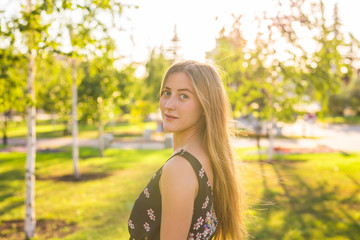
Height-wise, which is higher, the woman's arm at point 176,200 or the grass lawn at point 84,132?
the woman's arm at point 176,200

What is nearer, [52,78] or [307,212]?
[307,212]

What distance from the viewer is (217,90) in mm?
2012

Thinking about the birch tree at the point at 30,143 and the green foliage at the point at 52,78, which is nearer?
the birch tree at the point at 30,143

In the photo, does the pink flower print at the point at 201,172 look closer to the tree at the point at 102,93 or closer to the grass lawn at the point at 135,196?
the grass lawn at the point at 135,196

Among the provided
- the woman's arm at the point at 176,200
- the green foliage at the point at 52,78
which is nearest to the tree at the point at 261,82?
the green foliage at the point at 52,78

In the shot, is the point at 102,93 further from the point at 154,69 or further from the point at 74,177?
the point at 154,69

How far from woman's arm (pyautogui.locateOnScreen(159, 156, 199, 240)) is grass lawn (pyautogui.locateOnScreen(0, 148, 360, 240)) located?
1284 mm

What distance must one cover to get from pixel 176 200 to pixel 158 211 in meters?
0.29

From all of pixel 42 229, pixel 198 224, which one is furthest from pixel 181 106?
pixel 42 229

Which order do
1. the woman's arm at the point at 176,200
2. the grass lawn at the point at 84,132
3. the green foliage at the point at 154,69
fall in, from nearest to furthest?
1. the woman's arm at the point at 176,200
2. the grass lawn at the point at 84,132
3. the green foliage at the point at 154,69

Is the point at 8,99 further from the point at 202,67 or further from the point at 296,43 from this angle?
the point at 296,43

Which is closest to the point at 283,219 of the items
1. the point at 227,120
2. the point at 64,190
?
the point at 227,120

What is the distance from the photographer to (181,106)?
1.95 m

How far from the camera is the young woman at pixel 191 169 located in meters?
1.69
